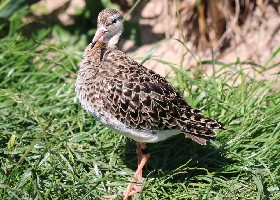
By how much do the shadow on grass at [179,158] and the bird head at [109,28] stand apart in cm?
82

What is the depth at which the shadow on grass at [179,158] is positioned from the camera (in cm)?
486

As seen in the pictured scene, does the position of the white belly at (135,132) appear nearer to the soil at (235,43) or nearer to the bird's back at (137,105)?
the bird's back at (137,105)

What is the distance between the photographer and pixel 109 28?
5000mm

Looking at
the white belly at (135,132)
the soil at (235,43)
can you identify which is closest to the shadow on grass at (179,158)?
the white belly at (135,132)

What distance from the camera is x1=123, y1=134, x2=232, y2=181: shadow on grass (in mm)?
4863

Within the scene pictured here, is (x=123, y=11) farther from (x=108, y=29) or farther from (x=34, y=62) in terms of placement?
(x=108, y=29)

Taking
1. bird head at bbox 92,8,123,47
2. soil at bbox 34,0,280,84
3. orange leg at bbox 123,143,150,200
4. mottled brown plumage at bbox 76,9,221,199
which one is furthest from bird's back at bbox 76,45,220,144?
soil at bbox 34,0,280,84

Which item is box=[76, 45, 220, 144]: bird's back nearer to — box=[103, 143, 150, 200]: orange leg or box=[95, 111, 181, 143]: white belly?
box=[95, 111, 181, 143]: white belly

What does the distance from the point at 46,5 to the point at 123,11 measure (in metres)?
0.90

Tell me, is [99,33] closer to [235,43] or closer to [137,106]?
[137,106]

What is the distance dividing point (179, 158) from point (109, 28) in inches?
43.7

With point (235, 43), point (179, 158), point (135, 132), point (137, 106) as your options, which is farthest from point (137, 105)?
point (235, 43)

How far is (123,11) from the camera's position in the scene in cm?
716

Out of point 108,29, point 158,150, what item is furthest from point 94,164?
point 108,29
